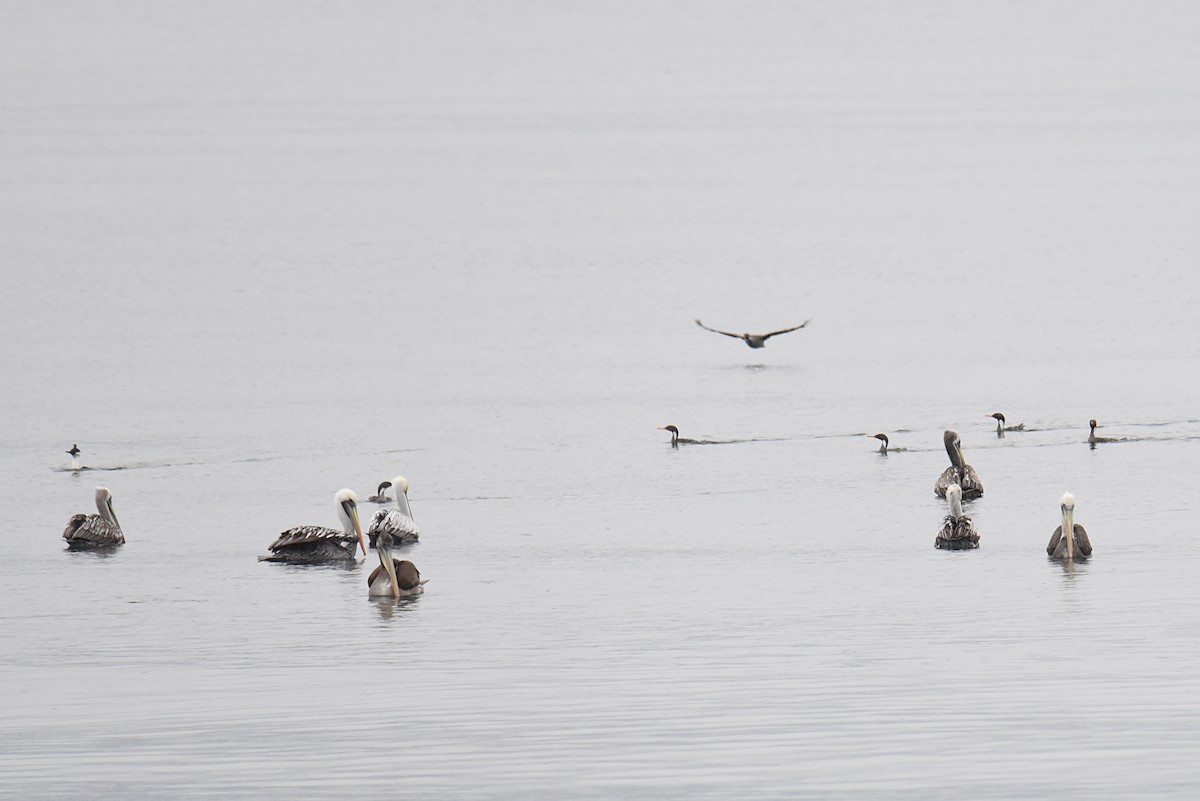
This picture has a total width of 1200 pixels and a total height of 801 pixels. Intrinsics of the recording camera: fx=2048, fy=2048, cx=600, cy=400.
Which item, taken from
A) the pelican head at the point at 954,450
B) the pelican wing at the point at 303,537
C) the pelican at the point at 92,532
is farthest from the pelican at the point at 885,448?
the pelican at the point at 92,532

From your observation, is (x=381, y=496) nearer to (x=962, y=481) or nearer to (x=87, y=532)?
(x=87, y=532)

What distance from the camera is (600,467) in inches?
929

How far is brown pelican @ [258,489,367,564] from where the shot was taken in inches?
712

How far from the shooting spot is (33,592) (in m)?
16.9

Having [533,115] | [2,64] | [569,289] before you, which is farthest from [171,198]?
[2,64]

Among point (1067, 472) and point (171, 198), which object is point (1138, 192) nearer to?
point (171, 198)

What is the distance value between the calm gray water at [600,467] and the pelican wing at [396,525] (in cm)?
28

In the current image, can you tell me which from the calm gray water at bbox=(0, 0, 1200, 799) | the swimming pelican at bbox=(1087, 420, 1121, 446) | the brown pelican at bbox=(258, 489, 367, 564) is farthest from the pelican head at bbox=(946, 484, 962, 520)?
the swimming pelican at bbox=(1087, 420, 1121, 446)

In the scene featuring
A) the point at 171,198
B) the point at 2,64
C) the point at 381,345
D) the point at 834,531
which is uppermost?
the point at 2,64

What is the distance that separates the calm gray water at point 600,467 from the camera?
1151 cm

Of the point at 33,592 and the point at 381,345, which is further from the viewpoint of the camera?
the point at 381,345

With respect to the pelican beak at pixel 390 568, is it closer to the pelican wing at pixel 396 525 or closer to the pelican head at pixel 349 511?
the pelican wing at pixel 396 525

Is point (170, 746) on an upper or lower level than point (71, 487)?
lower

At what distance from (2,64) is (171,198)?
67351mm
